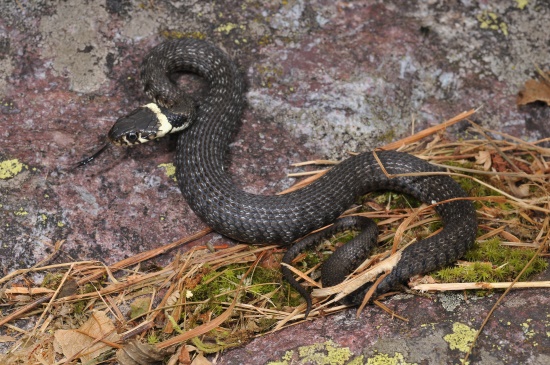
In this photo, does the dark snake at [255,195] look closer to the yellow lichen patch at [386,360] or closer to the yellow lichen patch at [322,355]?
the yellow lichen patch at [322,355]

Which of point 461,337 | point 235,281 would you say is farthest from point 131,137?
point 461,337

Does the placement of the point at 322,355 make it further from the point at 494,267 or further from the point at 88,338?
the point at 88,338

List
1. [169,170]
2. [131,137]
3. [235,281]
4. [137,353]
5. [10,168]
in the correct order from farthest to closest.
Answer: [169,170]
[131,137]
[10,168]
[235,281]
[137,353]

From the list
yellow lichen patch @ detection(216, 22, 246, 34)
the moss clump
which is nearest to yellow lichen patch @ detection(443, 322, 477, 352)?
the moss clump

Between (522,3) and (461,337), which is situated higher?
(522,3)

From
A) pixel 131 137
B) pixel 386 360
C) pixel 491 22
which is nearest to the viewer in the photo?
pixel 386 360

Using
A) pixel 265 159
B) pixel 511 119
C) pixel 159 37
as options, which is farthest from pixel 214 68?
pixel 511 119

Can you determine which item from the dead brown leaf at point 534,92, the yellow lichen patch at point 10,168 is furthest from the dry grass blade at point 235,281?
the yellow lichen patch at point 10,168
